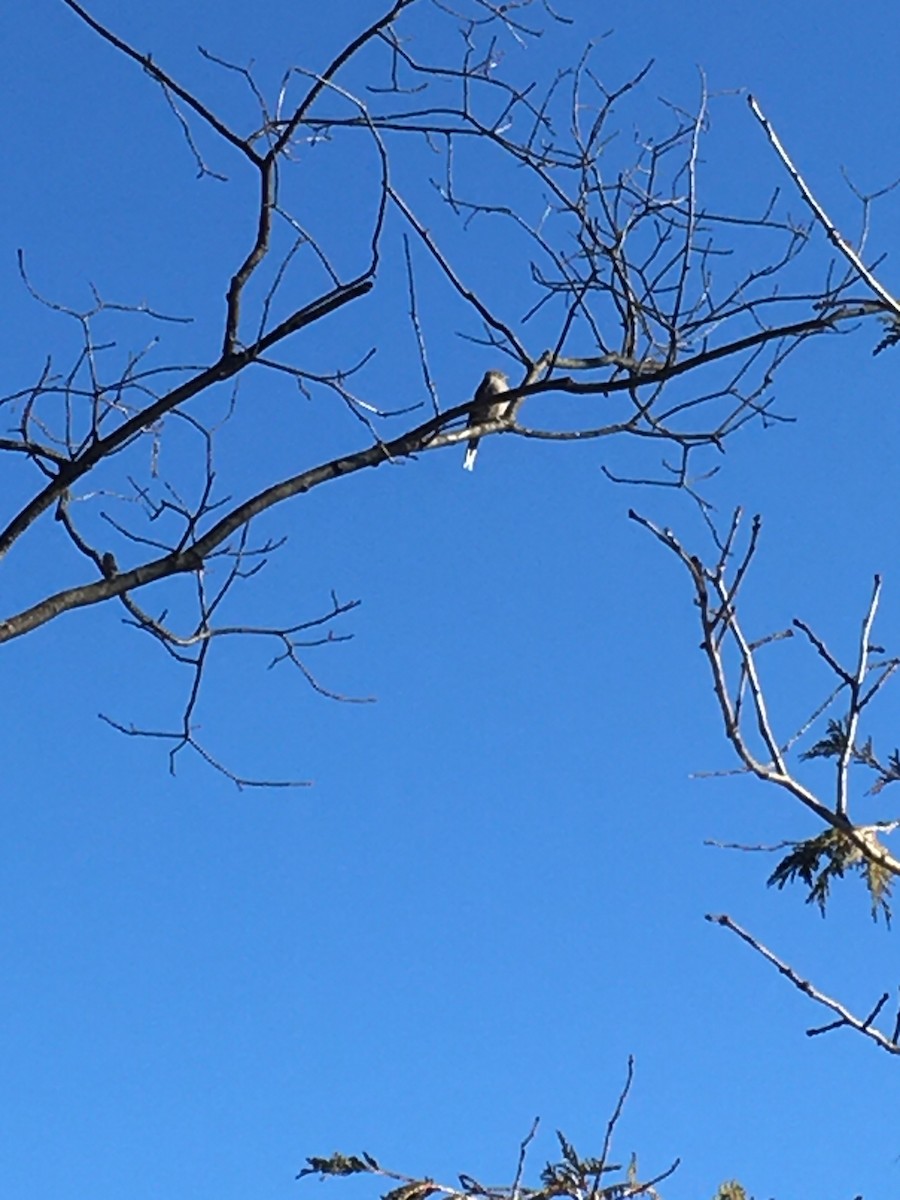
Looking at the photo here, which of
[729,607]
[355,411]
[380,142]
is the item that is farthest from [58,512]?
[729,607]

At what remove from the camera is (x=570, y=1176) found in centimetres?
435

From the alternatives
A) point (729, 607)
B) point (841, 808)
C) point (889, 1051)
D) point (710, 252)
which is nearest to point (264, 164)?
point (710, 252)

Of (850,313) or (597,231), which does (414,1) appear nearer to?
(597,231)

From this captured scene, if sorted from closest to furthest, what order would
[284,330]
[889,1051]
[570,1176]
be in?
[889,1051] < [284,330] < [570,1176]

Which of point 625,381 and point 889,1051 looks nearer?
point 889,1051

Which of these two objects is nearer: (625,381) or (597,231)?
(625,381)

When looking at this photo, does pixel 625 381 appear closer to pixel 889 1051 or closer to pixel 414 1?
pixel 414 1

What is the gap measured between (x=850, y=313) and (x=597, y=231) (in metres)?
0.69

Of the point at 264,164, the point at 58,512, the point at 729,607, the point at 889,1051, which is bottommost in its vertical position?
the point at 889,1051

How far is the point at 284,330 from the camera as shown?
3217 mm

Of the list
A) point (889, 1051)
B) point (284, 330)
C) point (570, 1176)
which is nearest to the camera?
point (889, 1051)

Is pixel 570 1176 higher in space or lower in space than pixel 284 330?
lower

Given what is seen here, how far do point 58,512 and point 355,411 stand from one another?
2.08 feet

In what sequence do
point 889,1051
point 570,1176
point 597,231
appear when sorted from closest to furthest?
point 889,1051 → point 597,231 → point 570,1176
